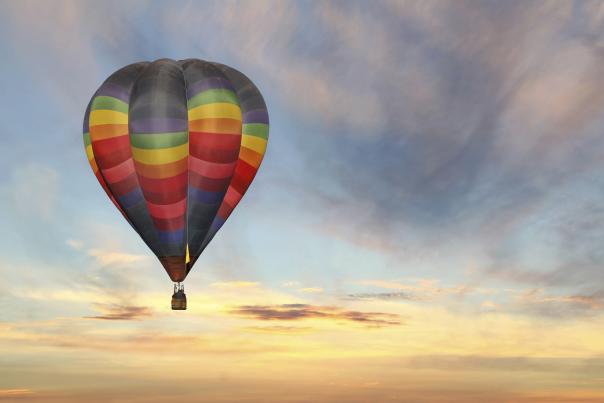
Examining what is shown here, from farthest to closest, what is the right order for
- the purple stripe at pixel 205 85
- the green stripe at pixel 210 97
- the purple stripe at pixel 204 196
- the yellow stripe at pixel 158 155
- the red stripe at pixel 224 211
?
the red stripe at pixel 224 211, the purple stripe at pixel 204 196, the purple stripe at pixel 205 85, the green stripe at pixel 210 97, the yellow stripe at pixel 158 155

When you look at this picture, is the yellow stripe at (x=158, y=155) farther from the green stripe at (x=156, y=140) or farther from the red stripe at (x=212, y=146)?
the red stripe at (x=212, y=146)

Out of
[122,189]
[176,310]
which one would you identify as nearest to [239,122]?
[122,189]

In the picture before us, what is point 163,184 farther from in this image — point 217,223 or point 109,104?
point 109,104

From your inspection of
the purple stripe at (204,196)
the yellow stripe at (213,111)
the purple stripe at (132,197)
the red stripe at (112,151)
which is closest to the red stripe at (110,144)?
the red stripe at (112,151)

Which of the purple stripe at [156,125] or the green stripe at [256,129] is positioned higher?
the green stripe at [256,129]

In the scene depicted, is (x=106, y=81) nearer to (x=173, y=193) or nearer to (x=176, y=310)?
(x=173, y=193)

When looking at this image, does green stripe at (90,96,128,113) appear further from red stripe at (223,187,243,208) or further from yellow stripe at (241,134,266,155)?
red stripe at (223,187,243,208)
